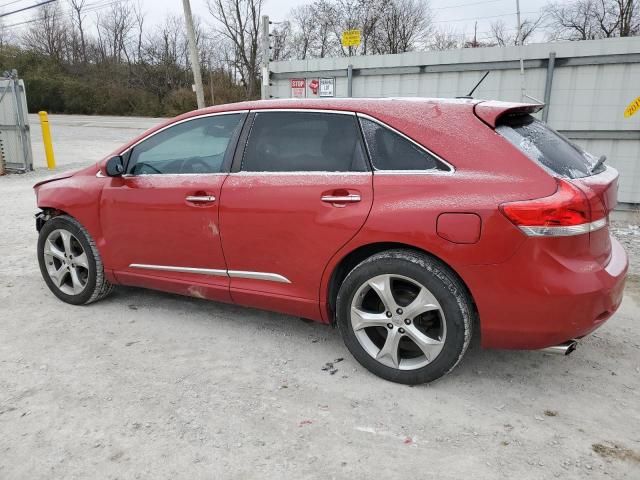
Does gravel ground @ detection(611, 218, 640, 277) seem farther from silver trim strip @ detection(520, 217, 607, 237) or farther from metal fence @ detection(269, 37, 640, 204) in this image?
silver trim strip @ detection(520, 217, 607, 237)

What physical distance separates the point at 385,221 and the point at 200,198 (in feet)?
4.31

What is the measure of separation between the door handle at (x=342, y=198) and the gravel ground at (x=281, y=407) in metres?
1.02

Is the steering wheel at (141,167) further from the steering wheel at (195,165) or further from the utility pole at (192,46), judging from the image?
the utility pole at (192,46)

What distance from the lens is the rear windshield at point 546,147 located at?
2.68 meters

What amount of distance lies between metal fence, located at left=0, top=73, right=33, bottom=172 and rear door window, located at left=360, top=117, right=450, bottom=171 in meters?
11.1

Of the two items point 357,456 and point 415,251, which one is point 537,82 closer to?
point 415,251

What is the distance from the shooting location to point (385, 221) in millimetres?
2787

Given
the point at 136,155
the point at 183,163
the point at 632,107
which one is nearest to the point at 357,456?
the point at 183,163

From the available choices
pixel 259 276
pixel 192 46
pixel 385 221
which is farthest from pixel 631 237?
pixel 192 46

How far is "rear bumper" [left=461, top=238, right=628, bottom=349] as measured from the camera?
2496 millimetres

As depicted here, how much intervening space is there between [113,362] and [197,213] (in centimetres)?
108

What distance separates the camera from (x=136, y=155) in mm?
3834

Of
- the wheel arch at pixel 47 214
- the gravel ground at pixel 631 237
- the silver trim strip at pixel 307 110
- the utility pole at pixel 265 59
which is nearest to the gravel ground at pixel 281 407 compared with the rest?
the wheel arch at pixel 47 214

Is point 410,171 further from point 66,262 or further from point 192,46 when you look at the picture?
point 192,46
